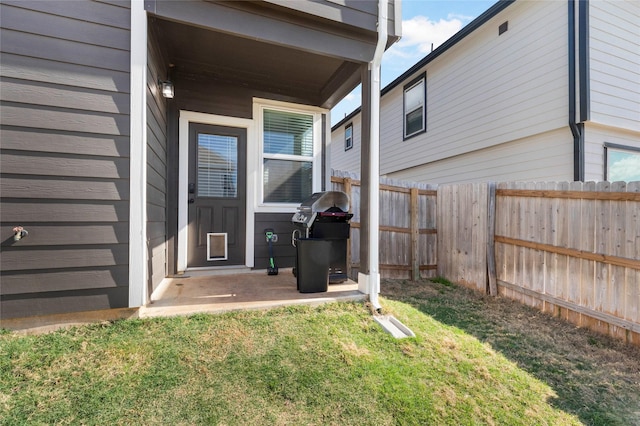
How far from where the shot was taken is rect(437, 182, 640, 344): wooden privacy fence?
→ 9.52 ft

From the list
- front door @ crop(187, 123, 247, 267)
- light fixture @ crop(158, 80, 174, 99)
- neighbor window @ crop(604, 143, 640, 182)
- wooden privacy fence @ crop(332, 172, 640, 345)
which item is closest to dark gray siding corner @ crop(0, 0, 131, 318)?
light fixture @ crop(158, 80, 174, 99)

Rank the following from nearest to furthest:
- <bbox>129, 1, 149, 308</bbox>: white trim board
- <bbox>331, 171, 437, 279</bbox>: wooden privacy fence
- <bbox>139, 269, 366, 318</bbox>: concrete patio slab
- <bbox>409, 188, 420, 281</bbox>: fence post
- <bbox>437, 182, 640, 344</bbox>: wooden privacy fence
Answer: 1. <bbox>129, 1, 149, 308</bbox>: white trim board
2. <bbox>139, 269, 366, 318</bbox>: concrete patio slab
3. <bbox>437, 182, 640, 344</bbox>: wooden privacy fence
4. <bbox>331, 171, 437, 279</bbox>: wooden privacy fence
5. <bbox>409, 188, 420, 281</bbox>: fence post

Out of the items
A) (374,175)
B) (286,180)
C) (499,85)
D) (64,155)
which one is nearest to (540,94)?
(499,85)

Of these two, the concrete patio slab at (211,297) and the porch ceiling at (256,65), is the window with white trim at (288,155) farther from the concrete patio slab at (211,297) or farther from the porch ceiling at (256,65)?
the concrete patio slab at (211,297)

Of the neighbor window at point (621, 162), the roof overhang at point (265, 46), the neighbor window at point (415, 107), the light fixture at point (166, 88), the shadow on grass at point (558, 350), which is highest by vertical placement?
the neighbor window at point (415, 107)

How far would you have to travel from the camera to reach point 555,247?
3.54 m

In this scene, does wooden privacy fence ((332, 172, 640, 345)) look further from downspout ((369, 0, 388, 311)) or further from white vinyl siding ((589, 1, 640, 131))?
white vinyl siding ((589, 1, 640, 131))

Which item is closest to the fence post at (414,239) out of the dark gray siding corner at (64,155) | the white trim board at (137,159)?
the white trim board at (137,159)

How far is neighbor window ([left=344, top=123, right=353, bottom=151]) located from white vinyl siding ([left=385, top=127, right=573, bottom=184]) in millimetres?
4461

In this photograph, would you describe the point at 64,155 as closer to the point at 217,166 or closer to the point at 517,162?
the point at 217,166

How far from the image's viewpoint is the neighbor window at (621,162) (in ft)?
15.7

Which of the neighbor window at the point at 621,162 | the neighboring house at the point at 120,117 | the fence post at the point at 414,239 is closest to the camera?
the neighboring house at the point at 120,117

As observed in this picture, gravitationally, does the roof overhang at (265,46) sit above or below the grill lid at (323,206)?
above

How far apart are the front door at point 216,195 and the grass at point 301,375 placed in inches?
69.1
